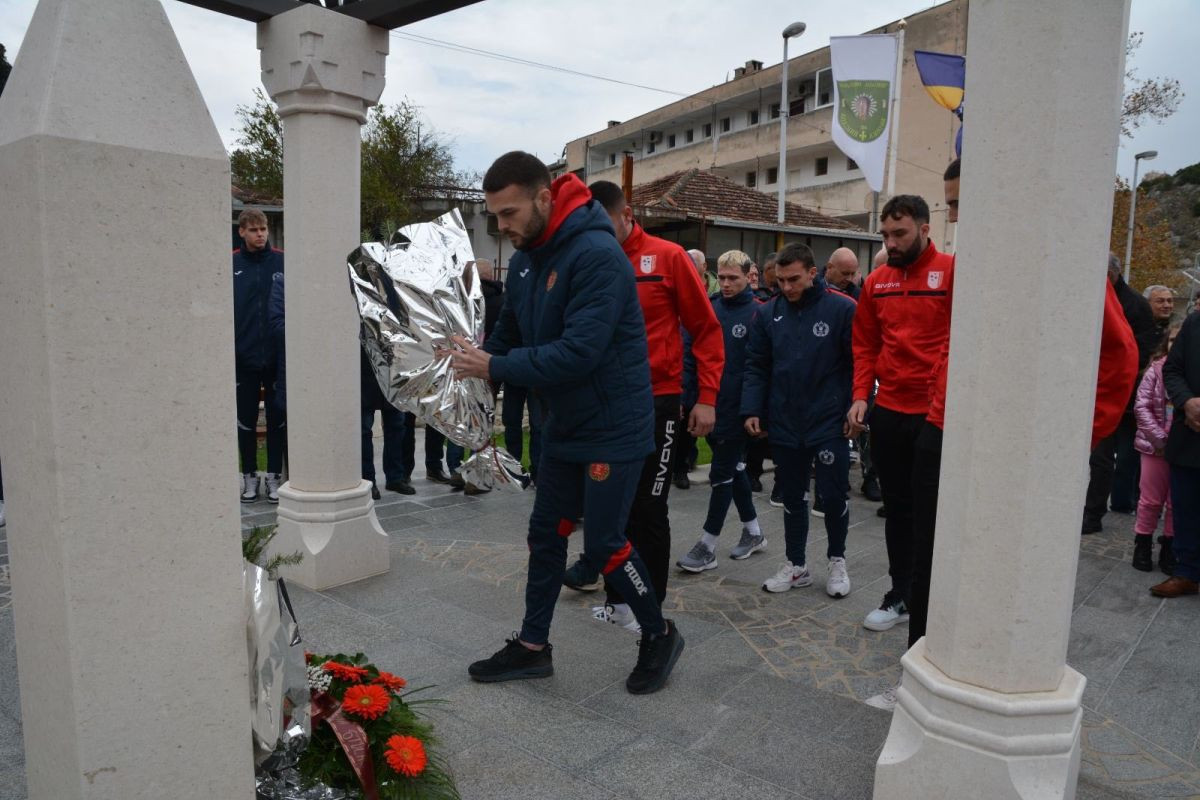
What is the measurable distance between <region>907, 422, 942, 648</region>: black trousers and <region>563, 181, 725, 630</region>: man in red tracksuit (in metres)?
1.27

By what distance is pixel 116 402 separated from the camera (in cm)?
162

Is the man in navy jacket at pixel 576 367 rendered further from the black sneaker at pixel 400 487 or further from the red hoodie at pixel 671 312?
the black sneaker at pixel 400 487

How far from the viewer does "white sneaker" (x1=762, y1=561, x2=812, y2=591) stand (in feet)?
16.4

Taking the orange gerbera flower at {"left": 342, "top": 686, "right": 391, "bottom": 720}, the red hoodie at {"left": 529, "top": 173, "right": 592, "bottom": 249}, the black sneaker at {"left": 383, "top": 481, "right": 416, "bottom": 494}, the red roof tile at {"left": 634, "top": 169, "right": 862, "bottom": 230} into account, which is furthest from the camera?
the red roof tile at {"left": 634, "top": 169, "right": 862, "bottom": 230}

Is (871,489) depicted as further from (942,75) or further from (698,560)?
(942,75)

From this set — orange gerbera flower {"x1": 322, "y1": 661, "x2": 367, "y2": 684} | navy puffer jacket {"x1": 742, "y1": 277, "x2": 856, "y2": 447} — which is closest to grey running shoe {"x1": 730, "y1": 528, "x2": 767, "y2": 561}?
navy puffer jacket {"x1": 742, "y1": 277, "x2": 856, "y2": 447}

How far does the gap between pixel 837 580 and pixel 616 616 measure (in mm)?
1398

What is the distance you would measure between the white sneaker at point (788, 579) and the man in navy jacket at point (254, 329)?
13.3 ft

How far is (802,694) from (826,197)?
108 feet

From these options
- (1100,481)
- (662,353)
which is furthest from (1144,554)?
(662,353)

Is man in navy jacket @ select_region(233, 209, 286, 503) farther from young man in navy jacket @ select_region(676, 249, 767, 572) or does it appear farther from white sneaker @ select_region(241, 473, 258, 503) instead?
young man in navy jacket @ select_region(676, 249, 767, 572)

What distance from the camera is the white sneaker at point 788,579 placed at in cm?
499

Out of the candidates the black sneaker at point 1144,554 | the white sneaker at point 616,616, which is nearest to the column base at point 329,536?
the white sneaker at point 616,616

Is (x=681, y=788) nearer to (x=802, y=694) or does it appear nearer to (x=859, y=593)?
(x=802, y=694)
